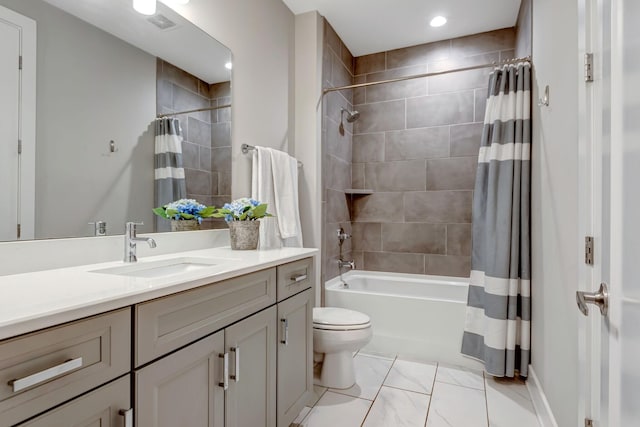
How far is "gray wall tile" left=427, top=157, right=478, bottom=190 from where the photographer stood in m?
3.06

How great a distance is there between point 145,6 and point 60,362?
152 cm

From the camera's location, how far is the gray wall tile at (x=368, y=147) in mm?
3391

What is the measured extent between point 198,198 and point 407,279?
7.05 feet

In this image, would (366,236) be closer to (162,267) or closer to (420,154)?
(420,154)

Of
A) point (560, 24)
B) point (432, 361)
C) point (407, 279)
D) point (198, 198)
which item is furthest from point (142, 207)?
point (407, 279)

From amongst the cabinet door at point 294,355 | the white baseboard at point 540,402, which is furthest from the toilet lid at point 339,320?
the white baseboard at point 540,402

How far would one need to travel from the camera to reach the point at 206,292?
107 centimetres

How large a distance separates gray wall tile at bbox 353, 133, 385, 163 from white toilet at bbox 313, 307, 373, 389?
69.2 inches

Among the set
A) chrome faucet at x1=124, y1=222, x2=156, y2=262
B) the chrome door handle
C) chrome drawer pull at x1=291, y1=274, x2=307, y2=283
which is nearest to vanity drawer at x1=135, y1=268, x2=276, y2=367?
chrome drawer pull at x1=291, y1=274, x2=307, y2=283

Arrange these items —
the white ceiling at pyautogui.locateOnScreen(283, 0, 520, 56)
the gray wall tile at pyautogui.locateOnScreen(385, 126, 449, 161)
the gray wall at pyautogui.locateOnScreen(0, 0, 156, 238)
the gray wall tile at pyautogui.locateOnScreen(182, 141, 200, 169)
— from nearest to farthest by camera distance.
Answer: the gray wall at pyautogui.locateOnScreen(0, 0, 156, 238), the gray wall tile at pyautogui.locateOnScreen(182, 141, 200, 169), the white ceiling at pyautogui.locateOnScreen(283, 0, 520, 56), the gray wall tile at pyautogui.locateOnScreen(385, 126, 449, 161)

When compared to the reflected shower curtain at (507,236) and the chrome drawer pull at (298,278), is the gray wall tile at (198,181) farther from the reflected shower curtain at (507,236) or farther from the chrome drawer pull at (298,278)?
the reflected shower curtain at (507,236)

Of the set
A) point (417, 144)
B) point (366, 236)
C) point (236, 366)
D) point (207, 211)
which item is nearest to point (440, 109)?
point (417, 144)

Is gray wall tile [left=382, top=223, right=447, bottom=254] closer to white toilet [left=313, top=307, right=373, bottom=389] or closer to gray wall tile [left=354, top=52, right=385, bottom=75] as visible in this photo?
white toilet [left=313, top=307, right=373, bottom=389]

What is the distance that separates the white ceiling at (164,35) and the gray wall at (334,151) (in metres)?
1.08
